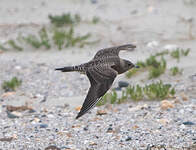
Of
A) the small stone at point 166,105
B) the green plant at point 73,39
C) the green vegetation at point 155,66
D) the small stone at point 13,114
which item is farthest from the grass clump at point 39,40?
the small stone at point 166,105

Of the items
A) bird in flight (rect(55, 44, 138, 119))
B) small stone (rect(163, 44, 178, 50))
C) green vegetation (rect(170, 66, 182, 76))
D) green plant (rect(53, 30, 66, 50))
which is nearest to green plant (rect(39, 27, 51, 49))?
green plant (rect(53, 30, 66, 50))

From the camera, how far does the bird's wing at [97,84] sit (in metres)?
4.10

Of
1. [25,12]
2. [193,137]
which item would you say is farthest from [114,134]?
[25,12]

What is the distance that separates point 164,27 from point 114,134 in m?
6.19

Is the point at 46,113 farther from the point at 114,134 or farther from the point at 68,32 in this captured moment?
the point at 68,32

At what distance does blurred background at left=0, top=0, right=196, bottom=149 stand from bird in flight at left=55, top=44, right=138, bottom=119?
66 cm

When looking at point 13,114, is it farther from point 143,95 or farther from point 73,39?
point 73,39

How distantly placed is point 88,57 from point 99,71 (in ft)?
13.4

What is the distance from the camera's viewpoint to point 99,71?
4.70 m

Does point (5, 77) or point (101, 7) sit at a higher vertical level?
point (101, 7)

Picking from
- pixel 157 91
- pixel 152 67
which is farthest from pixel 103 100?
pixel 152 67

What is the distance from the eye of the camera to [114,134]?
16.3ft

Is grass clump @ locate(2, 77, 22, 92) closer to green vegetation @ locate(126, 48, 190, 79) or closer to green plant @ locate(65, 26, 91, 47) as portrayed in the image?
green vegetation @ locate(126, 48, 190, 79)

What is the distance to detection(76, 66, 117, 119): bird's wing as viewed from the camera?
410 centimetres
